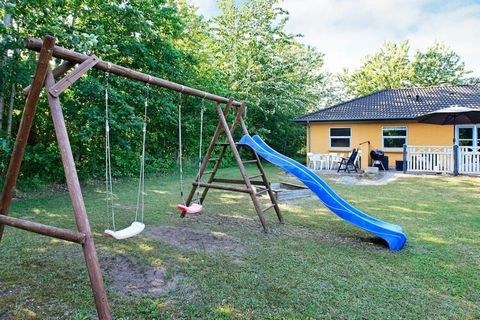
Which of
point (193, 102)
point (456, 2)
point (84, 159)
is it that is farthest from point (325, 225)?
point (456, 2)

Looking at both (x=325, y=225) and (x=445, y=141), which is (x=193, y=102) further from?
(x=445, y=141)

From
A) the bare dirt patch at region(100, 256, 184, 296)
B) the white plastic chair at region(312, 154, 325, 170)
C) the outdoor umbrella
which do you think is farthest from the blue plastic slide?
the white plastic chair at region(312, 154, 325, 170)

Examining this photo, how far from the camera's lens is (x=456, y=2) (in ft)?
37.5

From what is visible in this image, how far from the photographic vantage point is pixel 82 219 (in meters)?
2.33

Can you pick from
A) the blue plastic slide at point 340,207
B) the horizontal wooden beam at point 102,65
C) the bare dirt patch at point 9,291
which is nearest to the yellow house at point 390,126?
the blue plastic slide at point 340,207

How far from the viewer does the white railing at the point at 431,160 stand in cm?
1197

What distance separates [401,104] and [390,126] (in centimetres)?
191

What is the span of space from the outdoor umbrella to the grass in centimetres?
626

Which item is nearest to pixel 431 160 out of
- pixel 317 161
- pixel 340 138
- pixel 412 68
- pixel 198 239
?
pixel 317 161

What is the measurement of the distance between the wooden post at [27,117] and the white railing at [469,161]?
43.3ft

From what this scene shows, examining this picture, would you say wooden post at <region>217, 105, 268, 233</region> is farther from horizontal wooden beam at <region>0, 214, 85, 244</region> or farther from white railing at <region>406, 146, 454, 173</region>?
white railing at <region>406, 146, 454, 173</region>

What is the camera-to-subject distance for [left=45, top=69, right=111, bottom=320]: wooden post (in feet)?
7.20

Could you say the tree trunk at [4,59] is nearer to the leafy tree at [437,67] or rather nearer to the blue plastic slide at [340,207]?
the blue plastic slide at [340,207]

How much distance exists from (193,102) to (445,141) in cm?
1173
